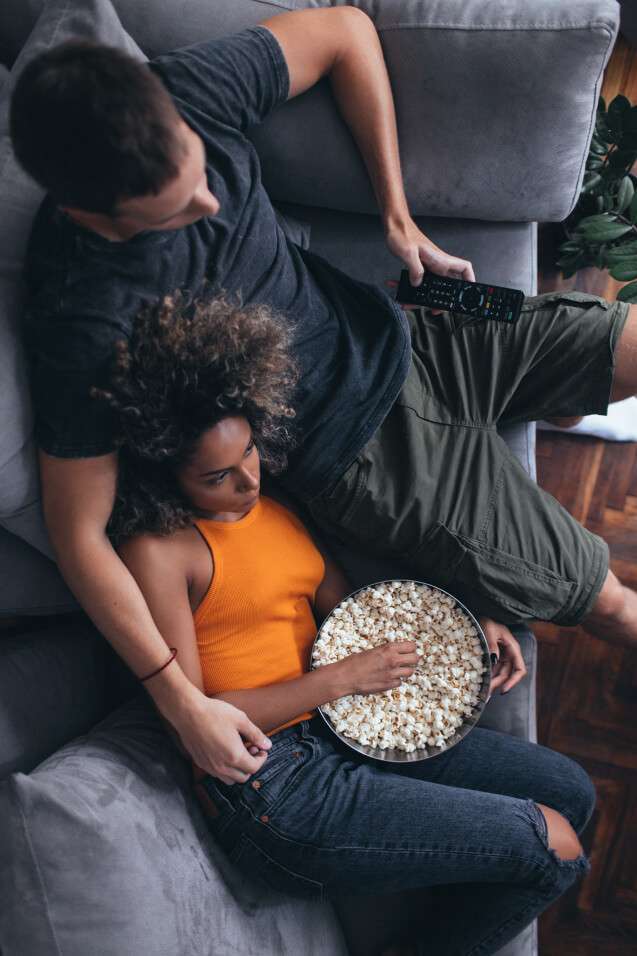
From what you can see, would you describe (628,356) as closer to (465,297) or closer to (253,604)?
(465,297)

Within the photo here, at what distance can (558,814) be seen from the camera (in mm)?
1355

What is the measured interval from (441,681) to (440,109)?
40.3 inches

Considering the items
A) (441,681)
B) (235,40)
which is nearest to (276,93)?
(235,40)

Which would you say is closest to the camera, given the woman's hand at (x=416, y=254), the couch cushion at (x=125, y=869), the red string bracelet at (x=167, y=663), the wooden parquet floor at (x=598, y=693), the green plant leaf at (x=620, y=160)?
the couch cushion at (x=125, y=869)

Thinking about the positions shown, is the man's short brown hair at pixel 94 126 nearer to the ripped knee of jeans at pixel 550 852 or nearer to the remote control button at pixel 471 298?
the remote control button at pixel 471 298

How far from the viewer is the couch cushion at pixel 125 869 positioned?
1.01 meters

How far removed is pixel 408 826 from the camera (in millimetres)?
1226

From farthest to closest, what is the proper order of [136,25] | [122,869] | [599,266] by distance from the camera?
[599,266] → [136,25] → [122,869]

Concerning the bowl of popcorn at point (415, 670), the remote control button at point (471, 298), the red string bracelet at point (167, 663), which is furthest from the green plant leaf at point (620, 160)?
the red string bracelet at point (167, 663)

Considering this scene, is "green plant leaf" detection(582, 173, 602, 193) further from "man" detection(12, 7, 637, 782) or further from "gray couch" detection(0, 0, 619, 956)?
"man" detection(12, 7, 637, 782)

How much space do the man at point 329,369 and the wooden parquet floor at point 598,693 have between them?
13.2 inches

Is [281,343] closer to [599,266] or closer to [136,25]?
[136,25]

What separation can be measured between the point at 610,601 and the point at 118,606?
0.89 metres

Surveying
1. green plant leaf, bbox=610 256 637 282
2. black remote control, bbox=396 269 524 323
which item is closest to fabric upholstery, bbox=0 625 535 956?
black remote control, bbox=396 269 524 323
